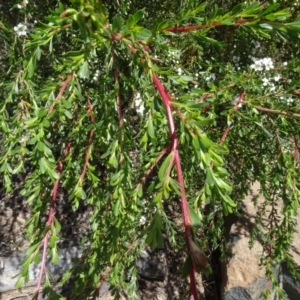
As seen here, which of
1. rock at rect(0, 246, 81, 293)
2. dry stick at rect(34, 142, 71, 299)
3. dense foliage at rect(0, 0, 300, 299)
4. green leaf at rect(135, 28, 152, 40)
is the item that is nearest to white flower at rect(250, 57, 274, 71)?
dense foliage at rect(0, 0, 300, 299)

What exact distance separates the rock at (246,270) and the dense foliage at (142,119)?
1118 millimetres

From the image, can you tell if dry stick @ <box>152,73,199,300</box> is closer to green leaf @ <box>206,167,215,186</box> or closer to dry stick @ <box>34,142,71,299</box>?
green leaf @ <box>206,167,215,186</box>

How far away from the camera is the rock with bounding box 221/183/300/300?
308 centimetres

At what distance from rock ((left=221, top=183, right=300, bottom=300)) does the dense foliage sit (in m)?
1.12

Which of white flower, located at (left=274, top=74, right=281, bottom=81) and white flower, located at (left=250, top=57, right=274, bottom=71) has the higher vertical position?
white flower, located at (left=250, top=57, right=274, bottom=71)

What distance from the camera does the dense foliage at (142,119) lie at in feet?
3.01

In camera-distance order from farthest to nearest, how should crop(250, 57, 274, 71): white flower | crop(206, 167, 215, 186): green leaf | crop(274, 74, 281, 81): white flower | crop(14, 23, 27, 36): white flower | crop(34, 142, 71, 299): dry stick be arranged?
crop(250, 57, 274, 71): white flower → crop(274, 74, 281, 81): white flower → crop(14, 23, 27, 36): white flower → crop(34, 142, 71, 299): dry stick → crop(206, 167, 215, 186): green leaf

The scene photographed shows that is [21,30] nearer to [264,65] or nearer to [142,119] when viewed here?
[142,119]

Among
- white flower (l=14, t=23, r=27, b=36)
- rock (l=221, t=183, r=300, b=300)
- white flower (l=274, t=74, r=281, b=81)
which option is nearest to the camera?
white flower (l=14, t=23, r=27, b=36)

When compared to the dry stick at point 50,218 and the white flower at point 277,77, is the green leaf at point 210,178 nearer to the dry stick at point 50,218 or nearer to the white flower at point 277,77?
the dry stick at point 50,218

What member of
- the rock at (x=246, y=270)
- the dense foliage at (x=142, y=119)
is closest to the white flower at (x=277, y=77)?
the dense foliage at (x=142, y=119)

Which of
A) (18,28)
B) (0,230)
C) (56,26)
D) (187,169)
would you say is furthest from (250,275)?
(56,26)

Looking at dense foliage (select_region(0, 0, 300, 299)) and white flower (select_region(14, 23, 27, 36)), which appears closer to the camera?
dense foliage (select_region(0, 0, 300, 299))

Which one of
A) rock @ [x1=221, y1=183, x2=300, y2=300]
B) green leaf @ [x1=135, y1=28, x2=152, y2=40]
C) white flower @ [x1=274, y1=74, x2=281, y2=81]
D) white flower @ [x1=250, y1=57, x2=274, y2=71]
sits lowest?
rock @ [x1=221, y1=183, x2=300, y2=300]
